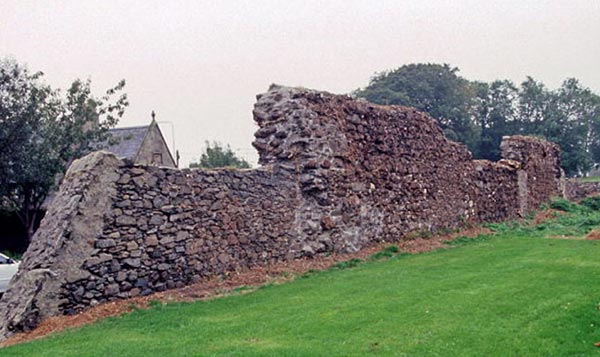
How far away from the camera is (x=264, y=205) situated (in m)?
11.7

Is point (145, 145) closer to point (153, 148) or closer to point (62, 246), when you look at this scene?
point (153, 148)

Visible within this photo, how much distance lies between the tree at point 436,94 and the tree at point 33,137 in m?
32.5

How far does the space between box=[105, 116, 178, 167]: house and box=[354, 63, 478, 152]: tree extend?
21.3 metres

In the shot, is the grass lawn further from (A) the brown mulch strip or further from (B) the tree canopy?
(B) the tree canopy

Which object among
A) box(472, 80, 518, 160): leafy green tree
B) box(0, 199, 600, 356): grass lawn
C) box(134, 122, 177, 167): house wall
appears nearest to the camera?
box(0, 199, 600, 356): grass lawn

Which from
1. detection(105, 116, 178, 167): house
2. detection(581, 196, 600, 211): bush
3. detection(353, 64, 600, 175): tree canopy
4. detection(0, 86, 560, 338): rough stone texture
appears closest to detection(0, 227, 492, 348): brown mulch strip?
detection(0, 86, 560, 338): rough stone texture

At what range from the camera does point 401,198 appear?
15.4 m

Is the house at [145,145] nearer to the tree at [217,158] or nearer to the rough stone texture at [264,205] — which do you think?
the tree at [217,158]

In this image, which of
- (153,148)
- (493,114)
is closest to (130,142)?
(153,148)

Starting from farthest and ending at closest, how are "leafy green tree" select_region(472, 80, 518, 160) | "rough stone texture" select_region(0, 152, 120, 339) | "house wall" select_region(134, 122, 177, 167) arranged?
"leafy green tree" select_region(472, 80, 518, 160) → "house wall" select_region(134, 122, 177, 167) → "rough stone texture" select_region(0, 152, 120, 339)

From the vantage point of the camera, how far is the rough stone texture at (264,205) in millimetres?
8586

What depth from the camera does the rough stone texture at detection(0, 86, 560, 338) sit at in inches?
338

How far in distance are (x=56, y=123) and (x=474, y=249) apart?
16.8m

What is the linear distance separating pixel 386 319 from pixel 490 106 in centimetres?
5692
